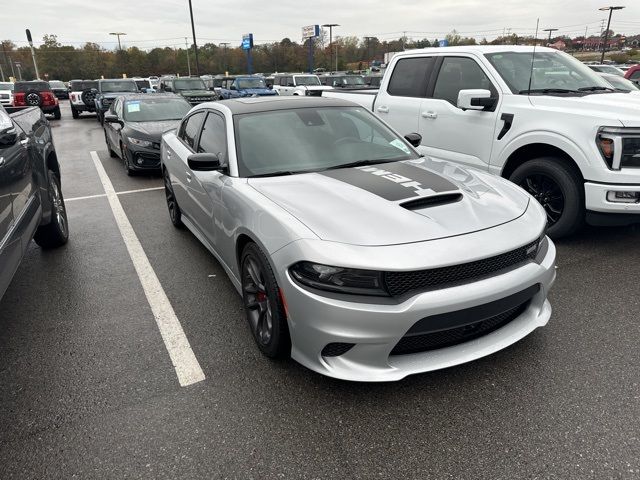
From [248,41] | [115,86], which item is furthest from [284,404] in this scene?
[248,41]

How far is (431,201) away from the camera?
278 centimetres

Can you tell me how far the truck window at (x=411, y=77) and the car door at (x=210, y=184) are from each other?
3.00 metres

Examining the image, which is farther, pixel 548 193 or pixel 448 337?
pixel 548 193

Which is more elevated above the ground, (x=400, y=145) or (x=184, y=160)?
(x=400, y=145)

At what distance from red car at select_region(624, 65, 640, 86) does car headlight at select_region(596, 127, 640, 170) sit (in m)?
10.6

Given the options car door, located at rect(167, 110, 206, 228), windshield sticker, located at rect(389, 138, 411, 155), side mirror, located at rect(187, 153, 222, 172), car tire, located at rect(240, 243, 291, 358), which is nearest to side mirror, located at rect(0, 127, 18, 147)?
side mirror, located at rect(187, 153, 222, 172)

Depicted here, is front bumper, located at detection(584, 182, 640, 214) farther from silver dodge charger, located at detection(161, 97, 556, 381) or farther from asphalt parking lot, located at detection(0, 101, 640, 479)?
silver dodge charger, located at detection(161, 97, 556, 381)

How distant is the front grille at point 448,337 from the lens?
2.35 metres

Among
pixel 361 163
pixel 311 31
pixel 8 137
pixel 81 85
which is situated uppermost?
pixel 311 31

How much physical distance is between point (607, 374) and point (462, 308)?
1154mm

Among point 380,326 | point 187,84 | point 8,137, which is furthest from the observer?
point 187,84

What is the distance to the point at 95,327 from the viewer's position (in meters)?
3.44

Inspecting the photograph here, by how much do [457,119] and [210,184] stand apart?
3.17 metres

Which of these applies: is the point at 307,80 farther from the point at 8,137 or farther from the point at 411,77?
the point at 8,137
